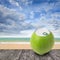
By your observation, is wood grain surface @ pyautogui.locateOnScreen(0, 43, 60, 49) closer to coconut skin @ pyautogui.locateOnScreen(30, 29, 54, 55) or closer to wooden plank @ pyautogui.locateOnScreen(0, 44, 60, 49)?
wooden plank @ pyautogui.locateOnScreen(0, 44, 60, 49)

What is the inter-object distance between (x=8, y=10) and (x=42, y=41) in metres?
0.29

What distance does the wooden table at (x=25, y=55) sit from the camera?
633 millimetres

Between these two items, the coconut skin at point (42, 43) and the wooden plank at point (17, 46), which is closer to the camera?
the coconut skin at point (42, 43)

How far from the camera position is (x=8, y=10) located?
0.78 meters

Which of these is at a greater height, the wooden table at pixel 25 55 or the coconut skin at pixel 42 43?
the coconut skin at pixel 42 43

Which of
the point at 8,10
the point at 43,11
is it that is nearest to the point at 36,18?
the point at 43,11

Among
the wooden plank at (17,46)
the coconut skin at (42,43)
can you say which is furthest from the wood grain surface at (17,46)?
the coconut skin at (42,43)

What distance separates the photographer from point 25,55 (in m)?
0.66

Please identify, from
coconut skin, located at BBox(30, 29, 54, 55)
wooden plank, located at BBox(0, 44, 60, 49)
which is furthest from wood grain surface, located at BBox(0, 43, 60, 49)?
coconut skin, located at BBox(30, 29, 54, 55)

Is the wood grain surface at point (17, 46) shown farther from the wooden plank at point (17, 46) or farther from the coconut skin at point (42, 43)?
the coconut skin at point (42, 43)

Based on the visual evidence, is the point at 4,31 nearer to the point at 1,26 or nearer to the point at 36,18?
the point at 1,26

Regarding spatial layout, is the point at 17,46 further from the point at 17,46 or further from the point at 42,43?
the point at 42,43

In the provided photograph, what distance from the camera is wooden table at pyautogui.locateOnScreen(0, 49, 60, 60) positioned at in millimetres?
633

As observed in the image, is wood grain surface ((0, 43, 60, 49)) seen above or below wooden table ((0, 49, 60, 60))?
below
